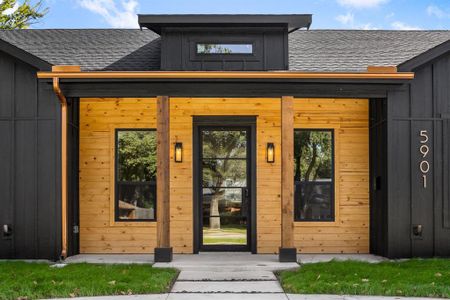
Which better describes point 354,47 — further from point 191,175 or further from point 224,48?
point 191,175

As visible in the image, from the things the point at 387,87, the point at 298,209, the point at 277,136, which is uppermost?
the point at 387,87

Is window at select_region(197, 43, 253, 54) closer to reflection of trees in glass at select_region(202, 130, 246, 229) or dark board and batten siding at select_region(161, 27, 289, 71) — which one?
dark board and batten siding at select_region(161, 27, 289, 71)

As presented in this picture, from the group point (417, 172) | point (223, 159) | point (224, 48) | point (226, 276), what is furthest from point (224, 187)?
point (417, 172)

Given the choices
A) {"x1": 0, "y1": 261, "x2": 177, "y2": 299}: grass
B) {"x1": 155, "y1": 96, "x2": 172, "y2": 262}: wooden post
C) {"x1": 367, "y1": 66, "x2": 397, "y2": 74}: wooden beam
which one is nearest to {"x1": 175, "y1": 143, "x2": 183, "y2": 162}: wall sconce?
{"x1": 155, "y1": 96, "x2": 172, "y2": 262}: wooden post

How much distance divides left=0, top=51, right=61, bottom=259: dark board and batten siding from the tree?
47.4ft

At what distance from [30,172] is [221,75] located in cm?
338

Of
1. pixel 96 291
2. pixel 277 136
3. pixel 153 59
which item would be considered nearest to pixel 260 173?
pixel 277 136

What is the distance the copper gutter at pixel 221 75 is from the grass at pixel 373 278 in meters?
2.76

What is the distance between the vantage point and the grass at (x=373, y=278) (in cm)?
652

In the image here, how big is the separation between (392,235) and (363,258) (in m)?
0.59

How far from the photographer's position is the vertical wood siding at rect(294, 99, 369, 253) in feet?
33.2

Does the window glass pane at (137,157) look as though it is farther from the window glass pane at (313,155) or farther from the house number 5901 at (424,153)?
the house number 5901 at (424,153)

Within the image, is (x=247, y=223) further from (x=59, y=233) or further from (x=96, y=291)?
(x=96, y=291)

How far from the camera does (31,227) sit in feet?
30.1
